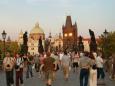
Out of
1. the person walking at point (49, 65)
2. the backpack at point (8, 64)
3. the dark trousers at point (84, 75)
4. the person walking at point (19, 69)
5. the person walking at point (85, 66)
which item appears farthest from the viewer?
the person walking at point (19, 69)

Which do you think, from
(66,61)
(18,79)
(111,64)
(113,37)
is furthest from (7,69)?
(113,37)

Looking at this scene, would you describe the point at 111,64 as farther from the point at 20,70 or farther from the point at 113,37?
the point at 113,37

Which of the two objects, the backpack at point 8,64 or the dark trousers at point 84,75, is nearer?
Result: the dark trousers at point 84,75

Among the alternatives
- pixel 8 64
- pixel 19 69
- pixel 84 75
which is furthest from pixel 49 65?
pixel 19 69

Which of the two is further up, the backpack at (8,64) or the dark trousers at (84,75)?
the backpack at (8,64)

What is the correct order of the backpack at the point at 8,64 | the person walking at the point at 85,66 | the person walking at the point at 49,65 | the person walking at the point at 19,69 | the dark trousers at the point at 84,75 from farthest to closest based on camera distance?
the person walking at the point at 19,69 → the backpack at the point at 8,64 → the person walking at the point at 49,65 → the dark trousers at the point at 84,75 → the person walking at the point at 85,66

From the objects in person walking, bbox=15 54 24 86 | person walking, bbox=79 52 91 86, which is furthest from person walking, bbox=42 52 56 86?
person walking, bbox=15 54 24 86

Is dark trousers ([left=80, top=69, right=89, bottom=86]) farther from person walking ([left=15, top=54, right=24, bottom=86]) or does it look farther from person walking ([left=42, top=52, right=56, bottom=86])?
person walking ([left=15, top=54, right=24, bottom=86])

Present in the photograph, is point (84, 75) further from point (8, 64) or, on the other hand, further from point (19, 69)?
point (19, 69)

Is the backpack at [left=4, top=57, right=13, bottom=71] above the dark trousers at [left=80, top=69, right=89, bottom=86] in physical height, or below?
above

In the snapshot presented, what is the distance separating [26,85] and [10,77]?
2156 mm

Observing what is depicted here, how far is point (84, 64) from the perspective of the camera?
18312mm

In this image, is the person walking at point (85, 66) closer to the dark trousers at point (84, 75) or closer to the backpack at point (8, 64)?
the dark trousers at point (84, 75)

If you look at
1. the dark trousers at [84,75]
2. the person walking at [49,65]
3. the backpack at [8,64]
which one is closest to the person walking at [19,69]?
the backpack at [8,64]
